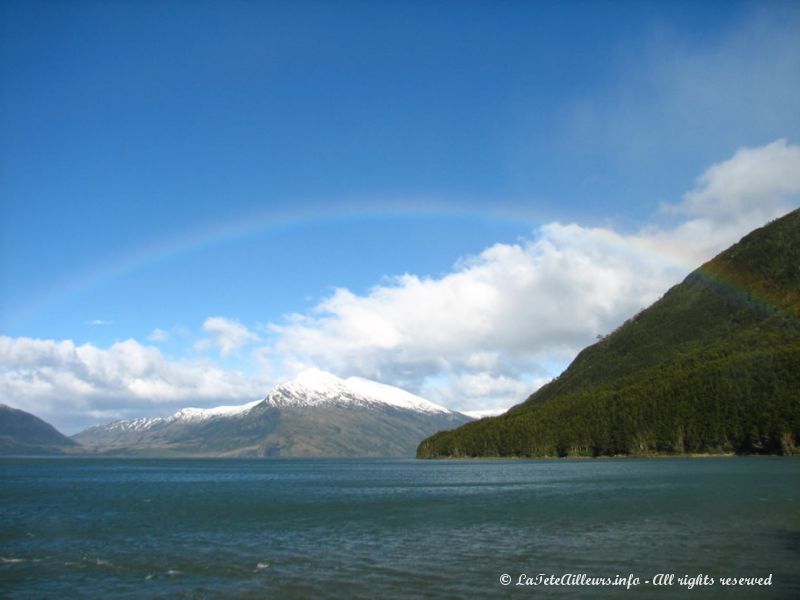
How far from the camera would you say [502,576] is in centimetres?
3294

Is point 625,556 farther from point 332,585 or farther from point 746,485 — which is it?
point 746,485

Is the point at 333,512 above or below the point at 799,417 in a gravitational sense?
below

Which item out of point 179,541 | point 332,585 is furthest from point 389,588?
point 179,541

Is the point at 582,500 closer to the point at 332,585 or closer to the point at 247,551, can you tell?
the point at 247,551

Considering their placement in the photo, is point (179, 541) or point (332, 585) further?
point (179, 541)

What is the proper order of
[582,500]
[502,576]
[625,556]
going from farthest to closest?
[582,500], [625,556], [502,576]

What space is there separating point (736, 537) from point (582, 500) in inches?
1331

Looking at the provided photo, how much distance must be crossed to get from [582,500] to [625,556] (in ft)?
131

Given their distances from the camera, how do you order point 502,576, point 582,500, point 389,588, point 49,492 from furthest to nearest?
1. point 49,492
2. point 582,500
3. point 502,576
4. point 389,588

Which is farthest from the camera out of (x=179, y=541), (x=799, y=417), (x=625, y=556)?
(x=799, y=417)

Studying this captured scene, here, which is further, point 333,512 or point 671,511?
point 333,512

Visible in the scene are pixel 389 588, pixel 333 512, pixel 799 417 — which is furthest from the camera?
pixel 799 417

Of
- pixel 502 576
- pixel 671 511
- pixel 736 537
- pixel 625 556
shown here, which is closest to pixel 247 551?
pixel 502 576

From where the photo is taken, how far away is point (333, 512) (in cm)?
6988
